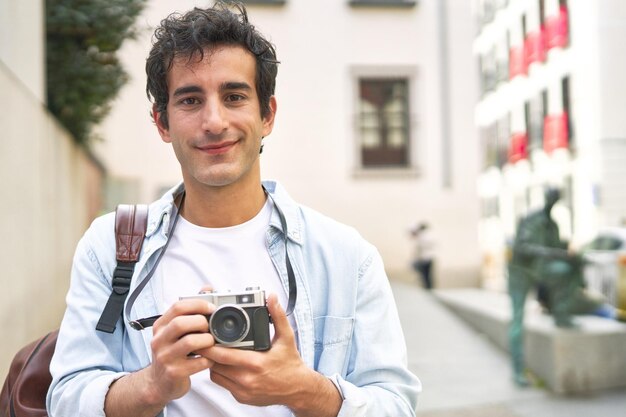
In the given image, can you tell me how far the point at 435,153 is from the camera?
13766mm

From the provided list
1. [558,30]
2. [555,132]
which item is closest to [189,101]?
[558,30]

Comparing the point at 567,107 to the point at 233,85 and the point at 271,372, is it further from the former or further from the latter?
the point at 271,372

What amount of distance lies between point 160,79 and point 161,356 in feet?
2.46

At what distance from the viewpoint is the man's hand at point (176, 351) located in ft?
4.43

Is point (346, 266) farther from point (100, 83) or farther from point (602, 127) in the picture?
point (602, 127)

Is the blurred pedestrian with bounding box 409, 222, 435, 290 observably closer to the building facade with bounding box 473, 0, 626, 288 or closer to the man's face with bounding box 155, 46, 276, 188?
the building facade with bounding box 473, 0, 626, 288

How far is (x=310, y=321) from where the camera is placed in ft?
5.74

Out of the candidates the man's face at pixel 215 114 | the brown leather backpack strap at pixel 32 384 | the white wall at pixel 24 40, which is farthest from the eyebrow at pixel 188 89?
the white wall at pixel 24 40

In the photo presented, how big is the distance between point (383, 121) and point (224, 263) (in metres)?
12.2

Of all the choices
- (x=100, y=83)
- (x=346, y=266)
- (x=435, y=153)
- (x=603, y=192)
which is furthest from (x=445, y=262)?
(x=346, y=266)

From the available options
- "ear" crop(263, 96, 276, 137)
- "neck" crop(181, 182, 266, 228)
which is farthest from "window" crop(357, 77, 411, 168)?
"neck" crop(181, 182, 266, 228)

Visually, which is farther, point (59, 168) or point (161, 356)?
point (59, 168)

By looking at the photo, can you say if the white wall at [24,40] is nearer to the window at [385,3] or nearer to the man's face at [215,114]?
the man's face at [215,114]

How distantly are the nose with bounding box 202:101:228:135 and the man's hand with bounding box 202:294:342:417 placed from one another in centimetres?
48
